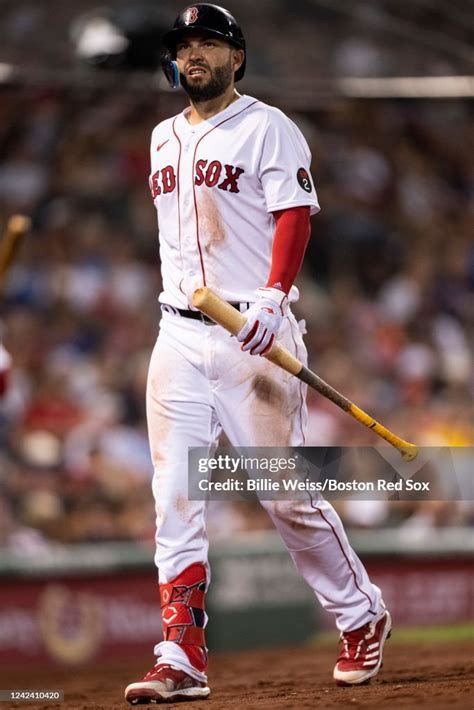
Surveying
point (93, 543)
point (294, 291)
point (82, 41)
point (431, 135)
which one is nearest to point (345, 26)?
point (431, 135)

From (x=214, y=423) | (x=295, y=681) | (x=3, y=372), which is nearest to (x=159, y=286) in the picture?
(x=3, y=372)

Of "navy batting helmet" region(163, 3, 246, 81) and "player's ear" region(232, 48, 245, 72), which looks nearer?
"navy batting helmet" region(163, 3, 246, 81)

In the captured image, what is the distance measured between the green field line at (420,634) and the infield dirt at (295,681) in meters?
0.20

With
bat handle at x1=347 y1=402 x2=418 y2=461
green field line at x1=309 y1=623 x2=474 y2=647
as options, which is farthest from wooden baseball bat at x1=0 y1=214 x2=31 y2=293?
green field line at x1=309 y1=623 x2=474 y2=647

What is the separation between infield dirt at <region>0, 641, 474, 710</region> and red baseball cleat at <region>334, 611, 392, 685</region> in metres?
0.05

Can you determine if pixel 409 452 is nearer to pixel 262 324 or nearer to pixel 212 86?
pixel 262 324

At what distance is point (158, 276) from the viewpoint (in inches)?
366

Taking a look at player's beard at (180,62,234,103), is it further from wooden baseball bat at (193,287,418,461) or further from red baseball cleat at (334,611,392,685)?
red baseball cleat at (334,611,392,685)

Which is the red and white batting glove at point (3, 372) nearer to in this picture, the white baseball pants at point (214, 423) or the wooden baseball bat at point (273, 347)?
the white baseball pants at point (214, 423)

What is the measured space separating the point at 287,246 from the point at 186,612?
1.18 m

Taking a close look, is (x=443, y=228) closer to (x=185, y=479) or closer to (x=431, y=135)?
(x=431, y=135)

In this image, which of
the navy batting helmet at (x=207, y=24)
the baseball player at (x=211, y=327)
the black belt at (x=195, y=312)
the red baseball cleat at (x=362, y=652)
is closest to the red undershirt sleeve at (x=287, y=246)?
the baseball player at (x=211, y=327)

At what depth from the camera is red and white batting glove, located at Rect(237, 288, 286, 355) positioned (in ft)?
12.0

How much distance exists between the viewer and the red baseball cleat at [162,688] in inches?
149
